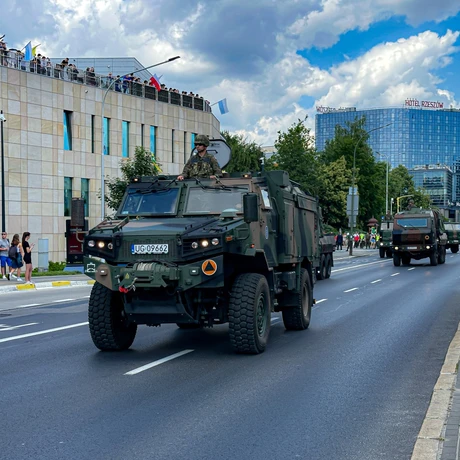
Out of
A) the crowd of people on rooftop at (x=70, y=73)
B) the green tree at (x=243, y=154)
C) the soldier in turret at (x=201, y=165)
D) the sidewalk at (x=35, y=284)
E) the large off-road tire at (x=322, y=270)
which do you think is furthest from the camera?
the green tree at (x=243, y=154)

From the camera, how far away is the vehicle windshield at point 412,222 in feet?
133

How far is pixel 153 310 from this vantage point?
9734mm

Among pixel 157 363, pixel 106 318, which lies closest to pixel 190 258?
pixel 157 363

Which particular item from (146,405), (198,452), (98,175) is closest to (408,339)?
(146,405)

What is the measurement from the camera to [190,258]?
9.58m

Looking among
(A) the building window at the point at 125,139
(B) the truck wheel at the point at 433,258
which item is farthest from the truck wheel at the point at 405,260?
(A) the building window at the point at 125,139

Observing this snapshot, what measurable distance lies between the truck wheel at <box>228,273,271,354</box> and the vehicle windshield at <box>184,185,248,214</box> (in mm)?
1133

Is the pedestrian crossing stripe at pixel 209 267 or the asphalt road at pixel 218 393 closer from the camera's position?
the asphalt road at pixel 218 393

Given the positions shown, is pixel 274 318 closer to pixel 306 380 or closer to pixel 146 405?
pixel 306 380

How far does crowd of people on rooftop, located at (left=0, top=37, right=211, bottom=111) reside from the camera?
44.2 metres

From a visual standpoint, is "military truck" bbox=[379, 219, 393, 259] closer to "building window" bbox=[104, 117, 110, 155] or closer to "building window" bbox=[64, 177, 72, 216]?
"building window" bbox=[104, 117, 110, 155]

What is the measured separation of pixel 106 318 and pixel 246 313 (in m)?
1.90

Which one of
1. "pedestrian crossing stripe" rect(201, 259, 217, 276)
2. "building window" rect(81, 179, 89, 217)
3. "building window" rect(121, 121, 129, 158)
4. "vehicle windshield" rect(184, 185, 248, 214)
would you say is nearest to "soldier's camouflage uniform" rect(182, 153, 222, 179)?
"vehicle windshield" rect(184, 185, 248, 214)

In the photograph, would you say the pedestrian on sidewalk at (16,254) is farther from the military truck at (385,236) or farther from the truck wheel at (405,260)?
the military truck at (385,236)
